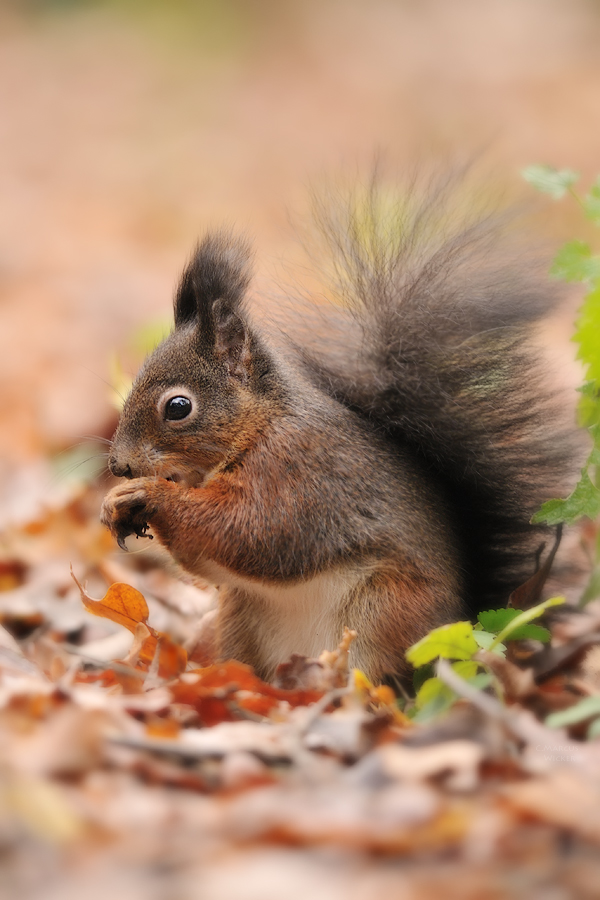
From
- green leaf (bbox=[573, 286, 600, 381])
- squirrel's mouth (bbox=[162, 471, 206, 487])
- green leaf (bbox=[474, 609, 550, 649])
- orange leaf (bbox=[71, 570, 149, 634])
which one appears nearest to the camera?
green leaf (bbox=[573, 286, 600, 381])

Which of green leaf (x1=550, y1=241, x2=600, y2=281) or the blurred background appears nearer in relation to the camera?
green leaf (x1=550, y1=241, x2=600, y2=281)

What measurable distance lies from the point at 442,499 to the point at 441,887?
141 centimetres

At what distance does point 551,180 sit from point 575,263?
0.25 metres

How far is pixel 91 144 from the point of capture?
1104cm

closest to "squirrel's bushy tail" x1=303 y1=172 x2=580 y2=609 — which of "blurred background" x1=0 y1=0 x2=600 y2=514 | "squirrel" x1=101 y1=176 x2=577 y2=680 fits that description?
"squirrel" x1=101 y1=176 x2=577 y2=680

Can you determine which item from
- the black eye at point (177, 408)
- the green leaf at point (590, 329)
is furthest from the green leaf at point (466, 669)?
the black eye at point (177, 408)

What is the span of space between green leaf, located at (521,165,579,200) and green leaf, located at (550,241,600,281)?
0.14 meters

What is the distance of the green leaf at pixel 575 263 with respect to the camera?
2.17 meters

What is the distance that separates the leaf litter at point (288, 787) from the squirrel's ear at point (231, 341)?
31.7 inches

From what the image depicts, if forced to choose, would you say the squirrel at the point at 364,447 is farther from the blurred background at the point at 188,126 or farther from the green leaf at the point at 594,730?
the blurred background at the point at 188,126

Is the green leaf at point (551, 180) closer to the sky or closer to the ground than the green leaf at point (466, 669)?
closer to the sky

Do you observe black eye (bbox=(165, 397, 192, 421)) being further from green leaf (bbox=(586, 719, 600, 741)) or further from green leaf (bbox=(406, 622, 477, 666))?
green leaf (bbox=(586, 719, 600, 741))

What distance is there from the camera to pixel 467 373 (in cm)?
248

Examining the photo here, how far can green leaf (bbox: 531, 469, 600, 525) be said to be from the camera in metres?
2.15
